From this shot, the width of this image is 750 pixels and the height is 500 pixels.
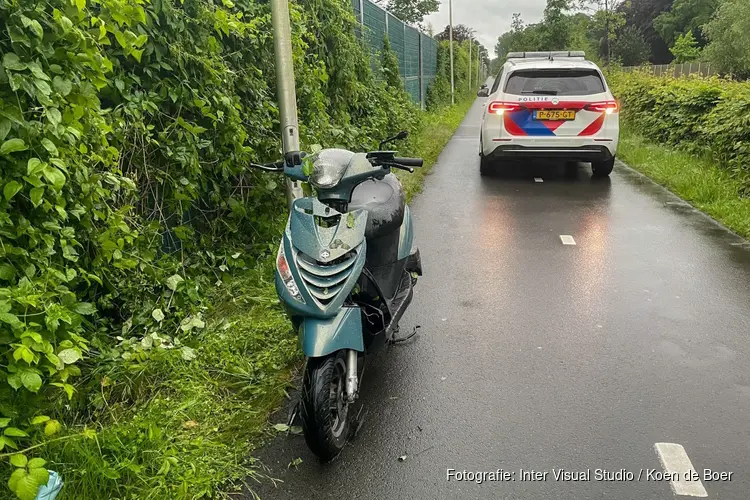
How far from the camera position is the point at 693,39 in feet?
191

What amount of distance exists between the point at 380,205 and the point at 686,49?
63411 millimetres

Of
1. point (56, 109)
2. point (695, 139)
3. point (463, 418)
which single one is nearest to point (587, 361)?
point (463, 418)

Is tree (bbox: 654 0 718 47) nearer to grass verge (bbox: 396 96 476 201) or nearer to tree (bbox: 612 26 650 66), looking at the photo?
tree (bbox: 612 26 650 66)

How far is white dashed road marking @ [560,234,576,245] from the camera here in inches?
251

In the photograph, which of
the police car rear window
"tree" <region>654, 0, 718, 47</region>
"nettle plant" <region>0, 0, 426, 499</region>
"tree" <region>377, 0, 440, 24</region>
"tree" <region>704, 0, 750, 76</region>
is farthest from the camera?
"tree" <region>654, 0, 718, 47</region>

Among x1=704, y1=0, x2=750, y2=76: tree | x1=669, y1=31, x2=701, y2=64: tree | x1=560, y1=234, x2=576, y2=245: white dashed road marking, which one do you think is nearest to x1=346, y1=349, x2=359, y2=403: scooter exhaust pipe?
x1=560, y1=234, x2=576, y2=245: white dashed road marking

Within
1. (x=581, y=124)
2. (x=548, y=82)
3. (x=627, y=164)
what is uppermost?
(x=548, y=82)

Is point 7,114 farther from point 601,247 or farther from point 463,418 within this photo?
point 601,247

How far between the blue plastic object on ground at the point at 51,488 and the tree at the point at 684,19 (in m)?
69.2

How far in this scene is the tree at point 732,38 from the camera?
4281 cm

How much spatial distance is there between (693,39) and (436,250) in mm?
62657

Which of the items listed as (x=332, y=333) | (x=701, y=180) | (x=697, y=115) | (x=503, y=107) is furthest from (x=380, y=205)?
(x=697, y=115)

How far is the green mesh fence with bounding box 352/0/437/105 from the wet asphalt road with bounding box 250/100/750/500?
226 inches

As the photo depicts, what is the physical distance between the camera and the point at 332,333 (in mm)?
2850
